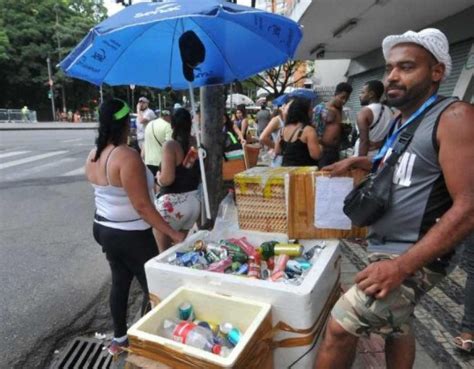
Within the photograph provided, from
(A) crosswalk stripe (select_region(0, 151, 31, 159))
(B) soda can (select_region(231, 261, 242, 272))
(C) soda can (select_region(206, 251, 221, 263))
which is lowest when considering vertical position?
(A) crosswalk stripe (select_region(0, 151, 31, 159))

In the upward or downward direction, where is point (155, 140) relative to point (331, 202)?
upward

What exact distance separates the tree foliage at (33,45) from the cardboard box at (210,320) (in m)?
41.4

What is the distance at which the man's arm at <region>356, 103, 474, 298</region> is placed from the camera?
148 cm

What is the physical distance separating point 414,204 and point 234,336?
109 cm

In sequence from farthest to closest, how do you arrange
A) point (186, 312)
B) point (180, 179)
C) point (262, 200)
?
1. point (180, 179)
2. point (262, 200)
3. point (186, 312)

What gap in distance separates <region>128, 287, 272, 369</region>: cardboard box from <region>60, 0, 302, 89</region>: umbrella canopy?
160 cm

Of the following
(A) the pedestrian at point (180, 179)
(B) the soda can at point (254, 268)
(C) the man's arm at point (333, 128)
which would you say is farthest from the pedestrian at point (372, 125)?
(B) the soda can at point (254, 268)

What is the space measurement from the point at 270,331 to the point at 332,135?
11.7ft

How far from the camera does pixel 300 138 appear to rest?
3.99 m

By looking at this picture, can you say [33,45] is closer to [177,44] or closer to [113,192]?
[177,44]

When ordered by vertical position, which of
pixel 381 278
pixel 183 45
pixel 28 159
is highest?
pixel 183 45

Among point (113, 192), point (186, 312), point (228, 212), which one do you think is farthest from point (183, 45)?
point (186, 312)

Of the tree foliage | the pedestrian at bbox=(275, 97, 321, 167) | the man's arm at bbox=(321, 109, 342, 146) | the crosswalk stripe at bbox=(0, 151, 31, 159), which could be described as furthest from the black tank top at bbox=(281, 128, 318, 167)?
the tree foliage

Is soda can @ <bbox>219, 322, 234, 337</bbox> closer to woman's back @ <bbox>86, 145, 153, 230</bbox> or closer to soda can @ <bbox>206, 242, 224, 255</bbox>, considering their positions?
soda can @ <bbox>206, 242, 224, 255</bbox>
